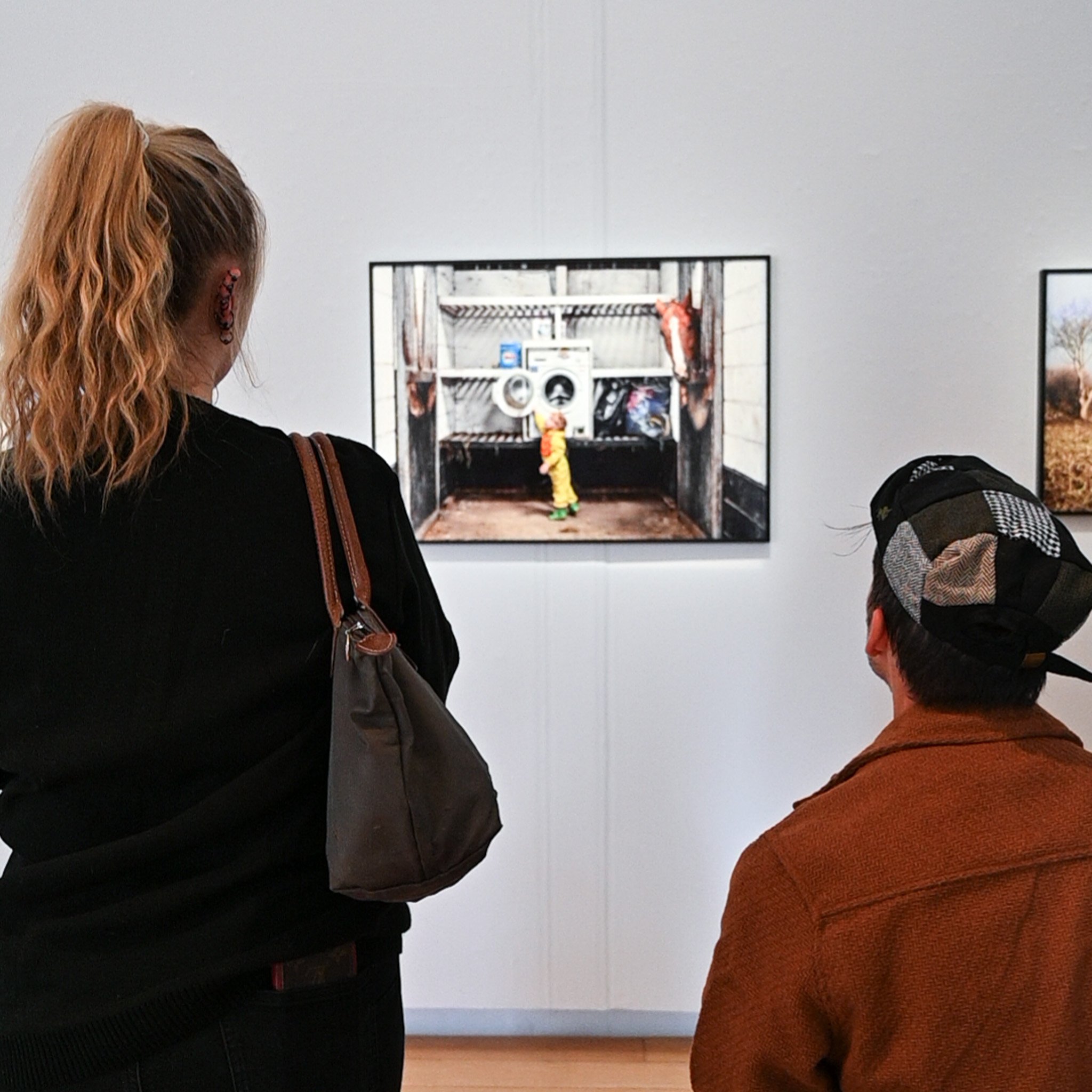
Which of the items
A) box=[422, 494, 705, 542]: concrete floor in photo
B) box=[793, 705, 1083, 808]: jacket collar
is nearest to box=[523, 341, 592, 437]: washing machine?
box=[422, 494, 705, 542]: concrete floor in photo

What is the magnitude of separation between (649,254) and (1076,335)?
95 centimetres

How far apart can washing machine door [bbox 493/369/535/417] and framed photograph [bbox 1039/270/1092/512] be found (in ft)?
3.69

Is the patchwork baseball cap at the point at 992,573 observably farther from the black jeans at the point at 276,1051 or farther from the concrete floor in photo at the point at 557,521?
the concrete floor in photo at the point at 557,521

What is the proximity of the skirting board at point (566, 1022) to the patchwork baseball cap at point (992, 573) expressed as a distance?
6.11 feet

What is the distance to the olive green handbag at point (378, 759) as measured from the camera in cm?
100

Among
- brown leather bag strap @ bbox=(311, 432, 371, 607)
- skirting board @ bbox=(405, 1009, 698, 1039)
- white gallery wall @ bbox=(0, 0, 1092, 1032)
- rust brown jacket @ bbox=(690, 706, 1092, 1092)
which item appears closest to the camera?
rust brown jacket @ bbox=(690, 706, 1092, 1092)

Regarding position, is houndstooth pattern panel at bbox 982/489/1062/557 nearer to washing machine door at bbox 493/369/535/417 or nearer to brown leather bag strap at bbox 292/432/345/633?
brown leather bag strap at bbox 292/432/345/633

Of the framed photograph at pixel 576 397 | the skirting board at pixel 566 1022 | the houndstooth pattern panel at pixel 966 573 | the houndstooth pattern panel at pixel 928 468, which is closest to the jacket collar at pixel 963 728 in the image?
the houndstooth pattern panel at pixel 966 573

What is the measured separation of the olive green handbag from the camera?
1005 millimetres

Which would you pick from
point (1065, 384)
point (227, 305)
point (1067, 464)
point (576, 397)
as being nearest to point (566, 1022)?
point (576, 397)

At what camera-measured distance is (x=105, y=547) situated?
0.99 meters

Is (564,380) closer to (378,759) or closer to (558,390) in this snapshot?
(558,390)

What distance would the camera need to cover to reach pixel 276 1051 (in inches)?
39.6

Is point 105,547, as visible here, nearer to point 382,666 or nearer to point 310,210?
point 382,666
